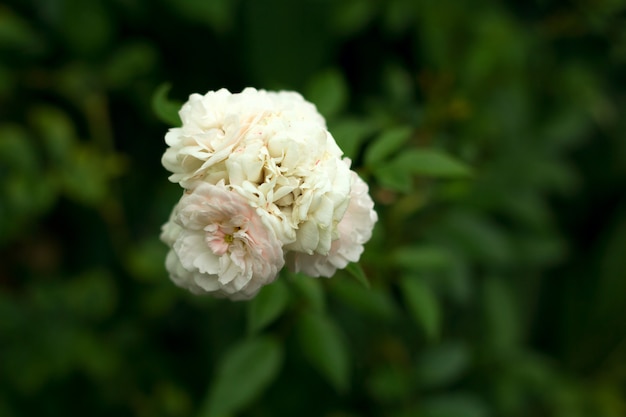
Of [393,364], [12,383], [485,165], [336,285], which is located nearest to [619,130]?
[485,165]

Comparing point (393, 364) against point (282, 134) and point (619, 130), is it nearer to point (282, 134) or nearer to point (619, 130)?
point (282, 134)

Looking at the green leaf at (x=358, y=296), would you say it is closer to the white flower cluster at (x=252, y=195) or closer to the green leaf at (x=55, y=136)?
the white flower cluster at (x=252, y=195)

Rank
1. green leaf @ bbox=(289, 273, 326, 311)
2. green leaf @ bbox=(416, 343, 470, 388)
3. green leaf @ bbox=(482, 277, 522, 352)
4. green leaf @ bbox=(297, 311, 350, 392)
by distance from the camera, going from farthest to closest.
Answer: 1. green leaf @ bbox=(482, 277, 522, 352)
2. green leaf @ bbox=(416, 343, 470, 388)
3. green leaf @ bbox=(297, 311, 350, 392)
4. green leaf @ bbox=(289, 273, 326, 311)

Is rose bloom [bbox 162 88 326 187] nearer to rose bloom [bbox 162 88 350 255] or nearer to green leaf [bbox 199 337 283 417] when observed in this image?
rose bloom [bbox 162 88 350 255]

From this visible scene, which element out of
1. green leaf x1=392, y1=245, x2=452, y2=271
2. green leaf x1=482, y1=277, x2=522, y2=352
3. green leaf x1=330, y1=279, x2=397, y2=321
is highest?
green leaf x1=482, y1=277, x2=522, y2=352

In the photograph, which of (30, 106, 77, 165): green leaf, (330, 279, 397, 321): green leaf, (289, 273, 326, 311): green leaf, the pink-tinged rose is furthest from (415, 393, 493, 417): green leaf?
(30, 106, 77, 165): green leaf

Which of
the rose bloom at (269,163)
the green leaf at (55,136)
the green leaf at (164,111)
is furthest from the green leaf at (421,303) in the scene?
the green leaf at (55,136)

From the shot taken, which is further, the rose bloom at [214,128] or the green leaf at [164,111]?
the green leaf at [164,111]
